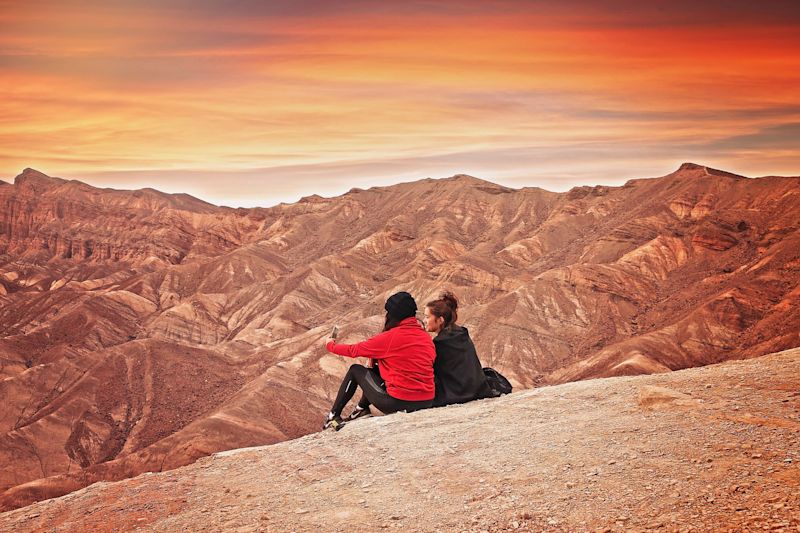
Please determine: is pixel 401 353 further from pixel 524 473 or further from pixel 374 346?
pixel 524 473

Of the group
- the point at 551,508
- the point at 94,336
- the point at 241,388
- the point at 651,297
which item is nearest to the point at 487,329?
the point at 651,297

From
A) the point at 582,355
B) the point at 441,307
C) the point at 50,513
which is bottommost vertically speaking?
the point at 582,355

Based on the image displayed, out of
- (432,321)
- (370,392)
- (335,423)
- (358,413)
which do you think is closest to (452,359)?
(432,321)

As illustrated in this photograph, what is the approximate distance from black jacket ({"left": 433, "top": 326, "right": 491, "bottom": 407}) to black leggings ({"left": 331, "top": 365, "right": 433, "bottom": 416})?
61 centimetres

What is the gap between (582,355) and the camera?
6412cm

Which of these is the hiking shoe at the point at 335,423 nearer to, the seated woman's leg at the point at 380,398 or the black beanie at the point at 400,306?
the seated woman's leg at the point at 380,398

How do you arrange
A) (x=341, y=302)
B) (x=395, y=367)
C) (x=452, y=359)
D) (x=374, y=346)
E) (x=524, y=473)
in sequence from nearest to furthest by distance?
(x=524, y=473) < (x=374, y=346) < (x=395, y=367) < (x=452, y=359) < (x=341, y=302)

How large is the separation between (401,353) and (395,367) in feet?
1.12

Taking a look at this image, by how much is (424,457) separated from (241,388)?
5087 cm

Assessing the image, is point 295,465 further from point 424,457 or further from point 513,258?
point 513,258

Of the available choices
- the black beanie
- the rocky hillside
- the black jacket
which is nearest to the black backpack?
the black jacket

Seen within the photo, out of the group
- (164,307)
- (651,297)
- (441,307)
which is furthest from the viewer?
(164,307)

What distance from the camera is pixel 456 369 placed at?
12367 millimetres

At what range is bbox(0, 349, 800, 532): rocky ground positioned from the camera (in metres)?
7.38
